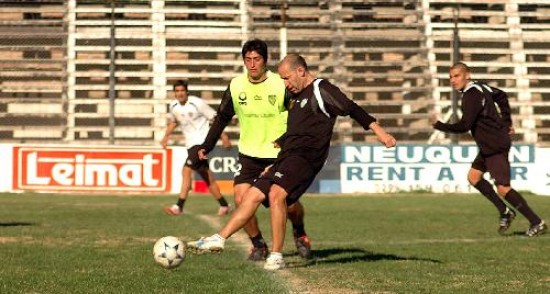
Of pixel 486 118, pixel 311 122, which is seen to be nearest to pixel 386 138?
pixel 311 122

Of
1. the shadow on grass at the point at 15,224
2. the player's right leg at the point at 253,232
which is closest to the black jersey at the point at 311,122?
the player's right leg at the point at 253,232

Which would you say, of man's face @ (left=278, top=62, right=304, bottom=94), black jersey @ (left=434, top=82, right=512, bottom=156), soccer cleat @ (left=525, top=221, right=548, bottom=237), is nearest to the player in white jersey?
black jersey @ (left=434, top=82, right=512, bottom=156)

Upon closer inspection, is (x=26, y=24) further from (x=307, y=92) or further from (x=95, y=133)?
(x=307, y=92)

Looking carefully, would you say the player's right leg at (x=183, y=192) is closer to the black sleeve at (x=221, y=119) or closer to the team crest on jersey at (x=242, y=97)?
the black sleeve at (x=221, y=119)

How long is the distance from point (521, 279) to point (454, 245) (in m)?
3.38

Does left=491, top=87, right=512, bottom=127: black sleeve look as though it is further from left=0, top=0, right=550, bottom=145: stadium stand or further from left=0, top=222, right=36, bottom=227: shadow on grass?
left=0, top=0, right=550, bottom=145: stadium stand

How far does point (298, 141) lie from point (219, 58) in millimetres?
22924

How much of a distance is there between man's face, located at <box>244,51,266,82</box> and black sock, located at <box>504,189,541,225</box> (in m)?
4.70

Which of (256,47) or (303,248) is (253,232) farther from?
(256,47)

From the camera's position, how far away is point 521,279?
810 centimetres

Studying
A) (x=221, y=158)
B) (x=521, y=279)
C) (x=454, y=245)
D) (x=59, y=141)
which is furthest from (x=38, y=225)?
(x=59, y=141)

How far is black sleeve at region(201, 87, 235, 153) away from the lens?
10070 mm

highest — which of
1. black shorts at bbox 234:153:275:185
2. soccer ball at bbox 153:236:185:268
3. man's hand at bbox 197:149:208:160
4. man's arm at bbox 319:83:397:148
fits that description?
man's arm at bbox 319:83:397:148

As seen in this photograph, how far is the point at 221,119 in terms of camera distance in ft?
33.5
